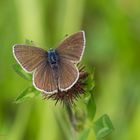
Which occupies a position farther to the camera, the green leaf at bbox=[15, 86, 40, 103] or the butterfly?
the green leaf at bbox=[15, 86, 40, 103]

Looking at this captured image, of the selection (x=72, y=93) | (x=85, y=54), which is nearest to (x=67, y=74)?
(x=72, y=93)

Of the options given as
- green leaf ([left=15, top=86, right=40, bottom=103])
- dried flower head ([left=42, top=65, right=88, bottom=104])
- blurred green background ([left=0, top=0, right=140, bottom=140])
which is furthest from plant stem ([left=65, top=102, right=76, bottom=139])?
blurred green background ([left=0, top=0, right=140, bottom=140])

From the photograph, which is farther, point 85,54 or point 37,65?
point 85,54

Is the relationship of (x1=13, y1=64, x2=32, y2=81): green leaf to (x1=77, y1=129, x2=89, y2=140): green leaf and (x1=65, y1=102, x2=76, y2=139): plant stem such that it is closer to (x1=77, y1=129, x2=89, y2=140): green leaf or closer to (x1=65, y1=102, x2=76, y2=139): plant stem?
(x1=65, y1=102, x2=76, y2=139): plant stem

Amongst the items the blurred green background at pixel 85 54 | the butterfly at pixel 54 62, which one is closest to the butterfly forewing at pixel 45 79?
the butterfly at pixel 54 62

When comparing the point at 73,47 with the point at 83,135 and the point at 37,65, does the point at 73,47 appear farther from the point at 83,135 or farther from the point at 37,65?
the point at 83,135

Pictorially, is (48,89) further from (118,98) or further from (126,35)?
(126,35)
